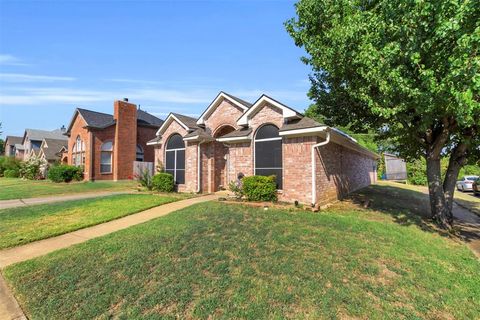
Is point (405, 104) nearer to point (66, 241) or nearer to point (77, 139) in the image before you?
point (66, 241)

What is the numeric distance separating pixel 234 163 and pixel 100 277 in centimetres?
880

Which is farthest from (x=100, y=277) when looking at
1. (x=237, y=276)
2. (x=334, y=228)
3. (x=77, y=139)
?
(x=77, y=139)

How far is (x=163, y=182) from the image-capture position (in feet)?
49.9

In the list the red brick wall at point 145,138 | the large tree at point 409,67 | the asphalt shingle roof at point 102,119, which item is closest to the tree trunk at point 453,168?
A: the large tree at point 409,67

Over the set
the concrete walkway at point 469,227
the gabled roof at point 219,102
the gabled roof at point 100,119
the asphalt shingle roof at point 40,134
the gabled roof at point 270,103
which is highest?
the asphalt shingle roof at point 40,134

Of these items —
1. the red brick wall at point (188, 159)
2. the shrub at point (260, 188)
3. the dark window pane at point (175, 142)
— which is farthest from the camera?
the dark window pane at point (175, 142)

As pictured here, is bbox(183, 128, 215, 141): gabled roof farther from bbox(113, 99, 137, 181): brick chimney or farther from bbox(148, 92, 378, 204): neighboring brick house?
bbox(113, 99, 137, 181): brick chimney

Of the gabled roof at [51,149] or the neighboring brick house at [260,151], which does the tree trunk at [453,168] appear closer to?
the neighboring brick house at [260,151]

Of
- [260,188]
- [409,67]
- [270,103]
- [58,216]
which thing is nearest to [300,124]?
[270,103]

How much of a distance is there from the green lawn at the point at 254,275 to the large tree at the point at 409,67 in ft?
12.3

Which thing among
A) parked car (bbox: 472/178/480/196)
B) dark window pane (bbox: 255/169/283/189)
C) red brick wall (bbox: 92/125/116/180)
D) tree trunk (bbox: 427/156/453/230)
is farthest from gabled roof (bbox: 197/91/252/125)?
parked car (bbox: 472/178/480/196)

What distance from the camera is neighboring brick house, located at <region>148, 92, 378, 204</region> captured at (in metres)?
10.4

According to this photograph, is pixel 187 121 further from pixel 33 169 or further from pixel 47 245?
pixel 33 169

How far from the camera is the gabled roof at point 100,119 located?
2344 centimetres
